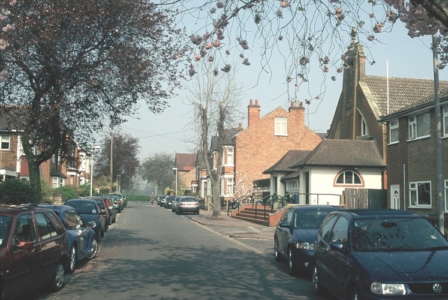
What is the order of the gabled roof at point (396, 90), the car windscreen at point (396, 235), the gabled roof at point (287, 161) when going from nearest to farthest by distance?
the car windscreen at point (396, 235) → the gabled roof at point (396, 90) → the gabled roof at point (287, 161)

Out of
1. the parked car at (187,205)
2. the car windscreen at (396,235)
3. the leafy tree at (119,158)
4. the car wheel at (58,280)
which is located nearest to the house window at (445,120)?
the car windscreen at (396,235)

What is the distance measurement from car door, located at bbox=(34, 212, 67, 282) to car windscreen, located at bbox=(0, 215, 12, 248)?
0.80 m

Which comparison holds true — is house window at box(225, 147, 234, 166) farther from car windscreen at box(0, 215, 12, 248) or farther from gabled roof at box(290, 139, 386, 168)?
car windscreen at box(0, 215, 12, 248)

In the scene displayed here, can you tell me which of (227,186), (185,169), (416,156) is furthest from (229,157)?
(185,169)

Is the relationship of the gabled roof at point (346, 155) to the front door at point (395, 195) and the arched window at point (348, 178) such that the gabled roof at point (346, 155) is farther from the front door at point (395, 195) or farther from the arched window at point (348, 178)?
the front door at point (395, 195)

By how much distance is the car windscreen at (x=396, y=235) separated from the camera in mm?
8375

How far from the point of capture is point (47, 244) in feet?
31.2

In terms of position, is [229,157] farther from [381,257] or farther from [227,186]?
[381,257]

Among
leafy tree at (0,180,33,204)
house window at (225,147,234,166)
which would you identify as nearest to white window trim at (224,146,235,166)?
house window at (225,147,234,166)

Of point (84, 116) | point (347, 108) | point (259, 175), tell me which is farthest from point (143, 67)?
point (259, 175)

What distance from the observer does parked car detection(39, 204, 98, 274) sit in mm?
12242

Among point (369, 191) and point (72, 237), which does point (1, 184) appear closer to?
point (72, 237)

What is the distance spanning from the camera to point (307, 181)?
3394 centimetres

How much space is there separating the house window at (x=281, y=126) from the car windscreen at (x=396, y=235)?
152ft
